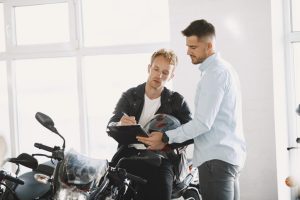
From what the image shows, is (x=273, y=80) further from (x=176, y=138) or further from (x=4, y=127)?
(x=4, y=127)

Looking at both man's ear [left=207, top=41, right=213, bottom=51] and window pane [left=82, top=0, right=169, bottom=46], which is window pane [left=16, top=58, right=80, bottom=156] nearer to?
→ window pane [left=82, top=0, right=169, bottom=46]

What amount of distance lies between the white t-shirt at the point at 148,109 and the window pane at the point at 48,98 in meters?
1.75

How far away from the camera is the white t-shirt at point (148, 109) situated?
2.49 m

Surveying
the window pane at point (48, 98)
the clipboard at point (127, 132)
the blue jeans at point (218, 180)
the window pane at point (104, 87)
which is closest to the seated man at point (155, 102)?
the clipboard at point (127, 132)

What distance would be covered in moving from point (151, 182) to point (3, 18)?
9.31 feet

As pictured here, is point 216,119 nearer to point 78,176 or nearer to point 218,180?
point 218,180

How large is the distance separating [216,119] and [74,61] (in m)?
2.37

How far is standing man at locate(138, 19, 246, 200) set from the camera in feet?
6.36

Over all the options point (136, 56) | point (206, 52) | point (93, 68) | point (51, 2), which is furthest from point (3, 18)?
point (206, 52)

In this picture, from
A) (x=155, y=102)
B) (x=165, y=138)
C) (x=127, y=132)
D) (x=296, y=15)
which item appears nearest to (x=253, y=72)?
(x=296, y=15)

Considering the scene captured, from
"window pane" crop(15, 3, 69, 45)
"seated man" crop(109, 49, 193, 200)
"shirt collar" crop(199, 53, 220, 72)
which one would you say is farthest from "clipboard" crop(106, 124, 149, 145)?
"window pane" crop(15, 3, 69, 45)

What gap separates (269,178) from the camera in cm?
328

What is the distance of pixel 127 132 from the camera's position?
209 centimetres

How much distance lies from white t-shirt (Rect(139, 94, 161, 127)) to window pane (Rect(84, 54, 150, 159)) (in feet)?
4.74
